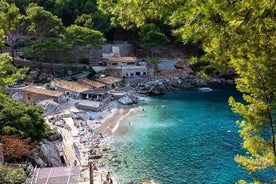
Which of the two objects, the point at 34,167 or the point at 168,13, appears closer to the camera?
the point at 168,13

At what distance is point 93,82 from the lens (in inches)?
1778

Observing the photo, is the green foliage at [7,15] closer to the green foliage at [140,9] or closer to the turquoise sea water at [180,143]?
the green foliage at [140,9]

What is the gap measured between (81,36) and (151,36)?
12099mm

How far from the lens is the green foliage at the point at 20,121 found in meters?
20.4

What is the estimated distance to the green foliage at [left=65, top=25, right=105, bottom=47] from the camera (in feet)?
156

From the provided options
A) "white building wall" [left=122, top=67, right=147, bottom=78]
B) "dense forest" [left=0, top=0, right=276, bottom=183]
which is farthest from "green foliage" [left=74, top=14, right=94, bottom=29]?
"dense forest" [left=0, top=0, right=276, bottom=183]

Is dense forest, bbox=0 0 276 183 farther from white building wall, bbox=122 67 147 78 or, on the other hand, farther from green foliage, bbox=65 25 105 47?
white building wall, bbox=122 67 147 78

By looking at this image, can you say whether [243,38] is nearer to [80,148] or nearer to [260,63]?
[260,63]

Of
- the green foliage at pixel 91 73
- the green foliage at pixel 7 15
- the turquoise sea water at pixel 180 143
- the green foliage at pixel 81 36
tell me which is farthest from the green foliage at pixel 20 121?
the green foliage at pixel 81 36

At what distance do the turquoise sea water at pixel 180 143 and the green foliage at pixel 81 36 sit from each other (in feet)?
41.7

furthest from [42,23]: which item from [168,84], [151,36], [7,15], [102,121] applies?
[7,15]

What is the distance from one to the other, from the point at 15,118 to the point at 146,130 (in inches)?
563

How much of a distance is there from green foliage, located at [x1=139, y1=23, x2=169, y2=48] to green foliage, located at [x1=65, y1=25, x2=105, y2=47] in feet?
29.0

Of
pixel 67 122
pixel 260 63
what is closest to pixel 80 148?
pixel 67 122
